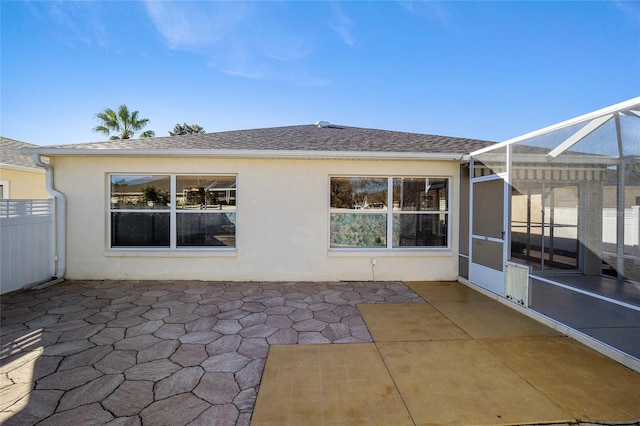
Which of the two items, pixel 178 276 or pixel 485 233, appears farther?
pixel 178 276

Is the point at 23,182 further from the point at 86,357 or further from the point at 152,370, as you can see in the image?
the point at 152,370

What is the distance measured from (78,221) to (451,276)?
9.81m

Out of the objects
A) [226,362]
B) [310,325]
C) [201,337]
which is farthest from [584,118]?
[201,337]

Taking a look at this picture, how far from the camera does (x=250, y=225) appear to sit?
703cm

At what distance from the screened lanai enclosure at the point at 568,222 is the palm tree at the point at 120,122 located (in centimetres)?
2801

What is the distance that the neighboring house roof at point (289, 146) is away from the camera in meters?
6.62

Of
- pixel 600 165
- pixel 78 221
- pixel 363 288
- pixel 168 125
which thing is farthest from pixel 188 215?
pixel 168 125

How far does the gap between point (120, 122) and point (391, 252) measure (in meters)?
27.4

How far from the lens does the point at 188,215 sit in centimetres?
712

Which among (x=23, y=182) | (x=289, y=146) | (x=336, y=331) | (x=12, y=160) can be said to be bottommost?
(x=336, y=331)

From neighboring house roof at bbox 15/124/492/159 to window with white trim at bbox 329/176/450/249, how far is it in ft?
2.49

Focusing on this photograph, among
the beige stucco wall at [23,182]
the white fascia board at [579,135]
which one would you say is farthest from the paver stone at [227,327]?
the beige stucco wall at [23,182]

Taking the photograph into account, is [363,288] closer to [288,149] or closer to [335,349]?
[335,349]

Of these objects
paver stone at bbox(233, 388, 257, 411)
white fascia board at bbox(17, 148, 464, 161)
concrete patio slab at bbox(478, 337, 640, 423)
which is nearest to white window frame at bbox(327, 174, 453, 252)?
white fascia board at bbox(17, 148, 464, 161)
